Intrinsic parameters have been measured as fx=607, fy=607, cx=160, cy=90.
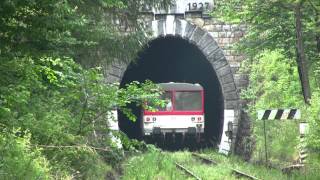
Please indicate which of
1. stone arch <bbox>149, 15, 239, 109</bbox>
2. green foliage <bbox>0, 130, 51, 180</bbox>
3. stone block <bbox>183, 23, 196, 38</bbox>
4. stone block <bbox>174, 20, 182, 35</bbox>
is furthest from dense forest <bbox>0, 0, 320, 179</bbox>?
stone block <bbox>174, 20, 182, 35</bbox>

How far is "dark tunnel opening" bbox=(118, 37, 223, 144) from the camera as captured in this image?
34.1 meters

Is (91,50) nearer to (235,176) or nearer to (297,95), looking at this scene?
(235,176)

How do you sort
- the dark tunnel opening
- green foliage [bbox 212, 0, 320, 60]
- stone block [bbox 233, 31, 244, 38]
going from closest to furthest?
green foliage [bbox 212, 0, 320, 60]
stone block [bbox 233, 31, 244, 38]
the dark tunnel opening

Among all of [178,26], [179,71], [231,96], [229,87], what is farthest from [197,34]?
[179,71]

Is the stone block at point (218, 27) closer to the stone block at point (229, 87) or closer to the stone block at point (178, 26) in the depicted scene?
the stone block at point (178, 26)

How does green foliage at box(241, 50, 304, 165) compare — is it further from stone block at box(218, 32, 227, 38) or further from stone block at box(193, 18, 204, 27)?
stone block at box(193, 18, 204, 27)

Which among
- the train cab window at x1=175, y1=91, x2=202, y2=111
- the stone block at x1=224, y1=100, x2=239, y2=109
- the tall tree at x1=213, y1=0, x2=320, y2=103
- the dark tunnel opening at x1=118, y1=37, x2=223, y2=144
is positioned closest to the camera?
the tall tree at x1=213, y1=0, x2=320, y2=103

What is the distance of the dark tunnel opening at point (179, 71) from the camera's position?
34.1 meters

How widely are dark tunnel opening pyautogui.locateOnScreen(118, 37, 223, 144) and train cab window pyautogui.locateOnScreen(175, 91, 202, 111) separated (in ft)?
→ 15.6

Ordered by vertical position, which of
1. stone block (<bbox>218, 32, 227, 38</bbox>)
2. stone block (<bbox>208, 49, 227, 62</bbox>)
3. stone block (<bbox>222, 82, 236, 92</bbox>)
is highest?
stone block (<bbox>218, 32, 227, 38</bbox>)

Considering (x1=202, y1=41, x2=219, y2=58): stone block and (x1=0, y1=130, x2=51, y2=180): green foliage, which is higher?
(x1=202, y1=41, x2=219, y2=58): stone block

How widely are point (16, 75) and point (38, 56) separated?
36 cm

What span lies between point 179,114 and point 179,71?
11.2 meters

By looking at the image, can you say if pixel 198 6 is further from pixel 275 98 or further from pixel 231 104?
pixel 275 98
